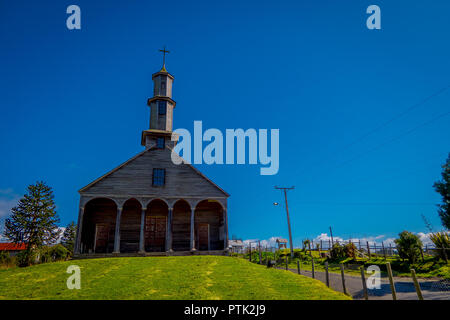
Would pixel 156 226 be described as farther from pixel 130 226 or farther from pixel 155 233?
pixel 130 226

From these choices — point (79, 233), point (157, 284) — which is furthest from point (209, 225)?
point (157, 284)

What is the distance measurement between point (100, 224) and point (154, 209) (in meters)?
5.05

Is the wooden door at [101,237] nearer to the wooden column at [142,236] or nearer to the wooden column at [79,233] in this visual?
the wooden column at [79,233]

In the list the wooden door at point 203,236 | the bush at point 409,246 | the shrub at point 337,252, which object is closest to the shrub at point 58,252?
the wooden door at point 203,236

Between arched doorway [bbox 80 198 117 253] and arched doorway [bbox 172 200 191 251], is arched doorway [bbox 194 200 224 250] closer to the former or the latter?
arched doorway [bbox 172 200 191 251]

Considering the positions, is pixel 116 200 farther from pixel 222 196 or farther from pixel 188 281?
pixel 188 281

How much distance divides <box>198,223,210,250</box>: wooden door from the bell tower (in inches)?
357

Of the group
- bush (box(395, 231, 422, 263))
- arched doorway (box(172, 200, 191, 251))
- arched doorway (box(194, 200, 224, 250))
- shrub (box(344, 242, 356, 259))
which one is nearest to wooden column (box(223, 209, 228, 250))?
arched doorway (box(194, 200, 224, 250))

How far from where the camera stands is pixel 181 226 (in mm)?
26094

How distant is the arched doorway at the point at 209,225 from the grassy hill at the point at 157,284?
356 inches

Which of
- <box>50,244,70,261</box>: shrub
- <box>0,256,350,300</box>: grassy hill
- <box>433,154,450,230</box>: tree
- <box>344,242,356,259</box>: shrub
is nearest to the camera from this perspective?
<box>0,256,350,300</box>: grassy hill

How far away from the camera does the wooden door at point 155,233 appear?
82.3ft

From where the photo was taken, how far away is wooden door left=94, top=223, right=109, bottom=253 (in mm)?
24531

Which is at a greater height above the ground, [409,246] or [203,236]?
[203,236]
